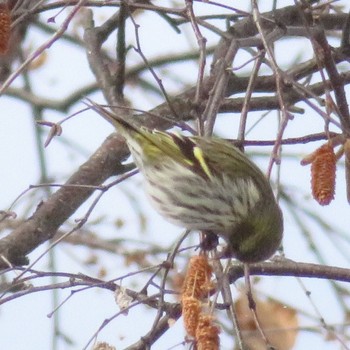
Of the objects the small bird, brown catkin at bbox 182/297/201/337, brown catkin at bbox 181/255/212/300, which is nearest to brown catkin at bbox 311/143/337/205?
brown catkin at bbox 181/255/212/300

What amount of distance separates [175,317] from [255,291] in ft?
7.68

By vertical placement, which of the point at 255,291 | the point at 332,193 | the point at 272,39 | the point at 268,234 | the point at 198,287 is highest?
the point at 255,291

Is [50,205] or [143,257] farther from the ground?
[143,257]

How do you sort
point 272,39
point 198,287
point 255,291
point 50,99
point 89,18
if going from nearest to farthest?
point 198,287, point 272,39, point 89,18, point 255,291, point 50,99

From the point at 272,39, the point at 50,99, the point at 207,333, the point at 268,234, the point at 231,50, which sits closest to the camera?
the point at 207,333

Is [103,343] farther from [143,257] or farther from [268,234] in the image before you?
[143,257]

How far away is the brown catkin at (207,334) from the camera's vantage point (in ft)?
7.36

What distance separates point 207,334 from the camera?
2.26 metres

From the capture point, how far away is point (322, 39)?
2.60m

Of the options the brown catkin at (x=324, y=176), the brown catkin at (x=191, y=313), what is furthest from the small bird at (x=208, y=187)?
the brown catkin at (x=191, y=313)

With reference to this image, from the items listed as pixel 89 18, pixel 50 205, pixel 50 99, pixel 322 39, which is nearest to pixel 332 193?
pixel 322 39

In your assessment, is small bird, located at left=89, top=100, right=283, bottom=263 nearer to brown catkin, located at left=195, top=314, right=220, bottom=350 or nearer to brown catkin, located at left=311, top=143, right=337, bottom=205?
brown catkin, located at left=311, top=143, right=337, bottom=205

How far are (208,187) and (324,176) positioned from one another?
1146 mm

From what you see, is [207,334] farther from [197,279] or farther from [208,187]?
[208,187]
